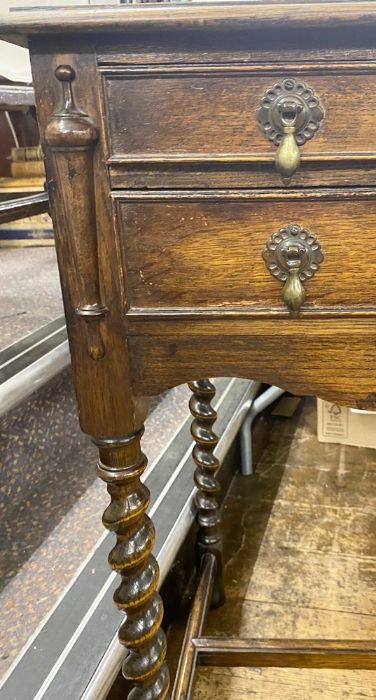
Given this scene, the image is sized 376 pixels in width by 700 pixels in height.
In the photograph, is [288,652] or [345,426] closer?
[288,652]

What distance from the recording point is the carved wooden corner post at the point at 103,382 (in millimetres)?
468

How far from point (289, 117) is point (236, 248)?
107 millimetres

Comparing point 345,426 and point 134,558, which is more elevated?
point 134,558

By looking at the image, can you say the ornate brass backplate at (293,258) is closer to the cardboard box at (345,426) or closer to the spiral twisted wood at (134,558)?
the spiral twisted wood at (134,558)

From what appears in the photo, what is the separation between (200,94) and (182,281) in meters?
0.15

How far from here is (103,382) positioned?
1.80 ft

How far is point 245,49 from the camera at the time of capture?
17.5 inches

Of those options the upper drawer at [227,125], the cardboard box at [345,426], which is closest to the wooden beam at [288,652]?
the upper drawer at [227,125]

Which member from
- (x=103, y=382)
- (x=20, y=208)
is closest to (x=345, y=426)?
(x=20, y=208)

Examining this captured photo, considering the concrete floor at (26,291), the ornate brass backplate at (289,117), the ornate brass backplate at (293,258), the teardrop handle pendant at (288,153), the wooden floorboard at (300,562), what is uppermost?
the ornate brass backplate at (289,117)

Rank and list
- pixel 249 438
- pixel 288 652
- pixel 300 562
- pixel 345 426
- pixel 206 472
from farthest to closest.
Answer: pixel 345 426
pixel 249 438
pixel 300 562
pixel 206 472
pixel 288 652

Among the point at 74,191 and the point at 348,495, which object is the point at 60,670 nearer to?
the point at 74,191

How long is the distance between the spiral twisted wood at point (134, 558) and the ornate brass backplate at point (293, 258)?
20cm

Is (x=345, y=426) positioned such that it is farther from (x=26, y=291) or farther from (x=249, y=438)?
(x=26, y=291)
